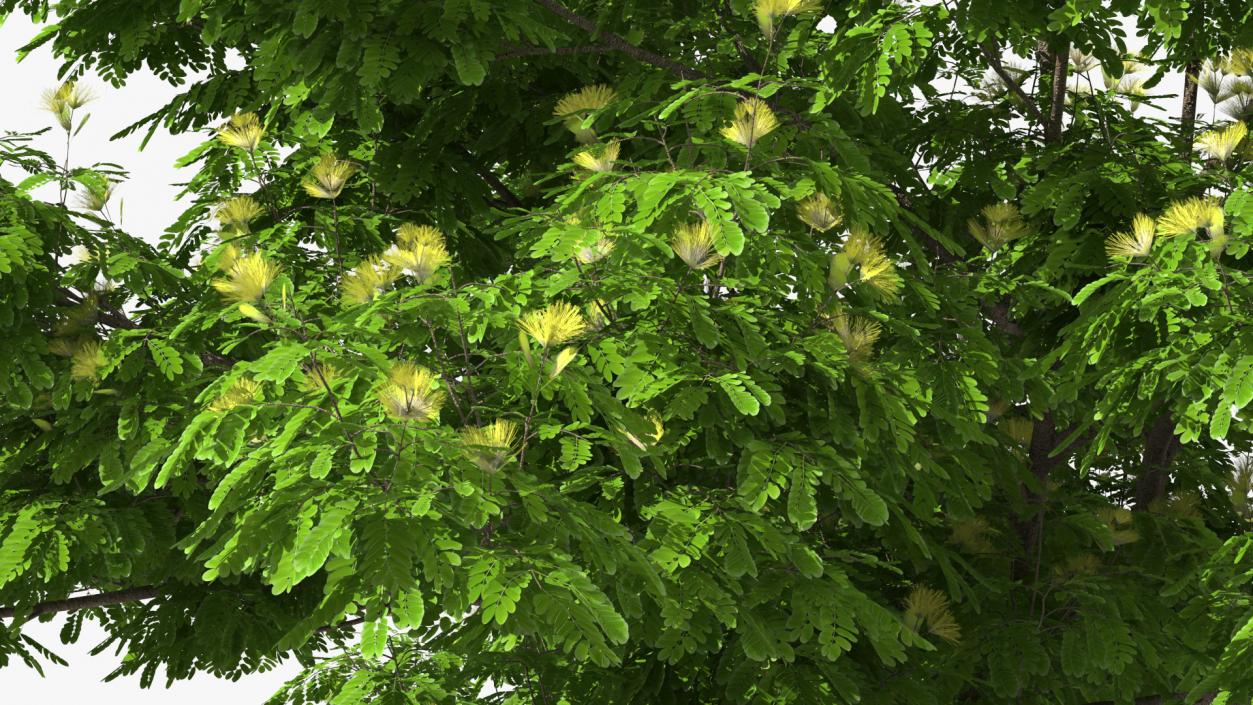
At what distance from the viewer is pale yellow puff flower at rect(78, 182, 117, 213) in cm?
731

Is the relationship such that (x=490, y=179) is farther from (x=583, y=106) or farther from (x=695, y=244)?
(x=695, y=244)

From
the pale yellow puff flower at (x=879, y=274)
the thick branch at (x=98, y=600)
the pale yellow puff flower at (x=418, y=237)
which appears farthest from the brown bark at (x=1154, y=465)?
the thick branch at (x=98, y=600)

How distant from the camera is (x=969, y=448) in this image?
6.80m

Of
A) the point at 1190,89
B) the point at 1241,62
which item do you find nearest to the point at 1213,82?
the point at 1241,62

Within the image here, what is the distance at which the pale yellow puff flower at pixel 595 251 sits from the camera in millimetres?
5418

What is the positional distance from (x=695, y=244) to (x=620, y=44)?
2.41m

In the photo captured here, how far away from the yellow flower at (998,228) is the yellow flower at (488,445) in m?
3.20

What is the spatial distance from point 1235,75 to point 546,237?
408 centimetres

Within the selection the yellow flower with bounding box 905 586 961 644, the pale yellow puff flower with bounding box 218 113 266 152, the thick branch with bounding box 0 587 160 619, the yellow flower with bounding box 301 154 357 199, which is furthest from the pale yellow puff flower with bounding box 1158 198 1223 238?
the thick branch with bounding box 0 587 160 619

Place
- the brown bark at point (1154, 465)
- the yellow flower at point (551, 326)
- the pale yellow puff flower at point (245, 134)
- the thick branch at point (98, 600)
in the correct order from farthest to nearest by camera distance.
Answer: the brown bark at point (1154, 465), the thick branch at point (98, 600), the pale yellow puff flower at point (245, 134), the yellow flower at point (551, 326)

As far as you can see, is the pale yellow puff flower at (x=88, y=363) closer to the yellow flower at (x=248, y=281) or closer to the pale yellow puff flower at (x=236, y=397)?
the pale yellow puff flower at (x=236, y=397)

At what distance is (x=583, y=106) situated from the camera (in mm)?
6594

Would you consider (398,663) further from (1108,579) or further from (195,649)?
(1108,579)

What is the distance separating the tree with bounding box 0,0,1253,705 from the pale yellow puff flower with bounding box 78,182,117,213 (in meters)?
0.15
